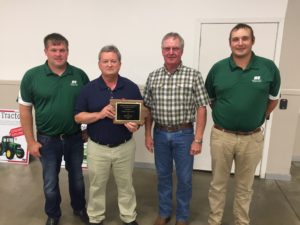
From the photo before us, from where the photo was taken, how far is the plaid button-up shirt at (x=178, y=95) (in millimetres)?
2023

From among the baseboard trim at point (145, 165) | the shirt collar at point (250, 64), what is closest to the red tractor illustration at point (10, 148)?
the baseboard trim at point (145, 165)

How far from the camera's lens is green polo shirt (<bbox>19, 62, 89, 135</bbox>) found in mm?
2029

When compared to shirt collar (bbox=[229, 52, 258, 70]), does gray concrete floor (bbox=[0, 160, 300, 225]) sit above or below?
below

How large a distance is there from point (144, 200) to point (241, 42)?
1818mm

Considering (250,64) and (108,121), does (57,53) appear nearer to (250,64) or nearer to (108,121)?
(108,121)

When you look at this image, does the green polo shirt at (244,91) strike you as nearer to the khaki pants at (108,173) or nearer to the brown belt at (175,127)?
the brown belt at (175,127)

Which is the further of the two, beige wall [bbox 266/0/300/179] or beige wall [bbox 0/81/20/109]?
beige wall [bbox 0/81/20/109]

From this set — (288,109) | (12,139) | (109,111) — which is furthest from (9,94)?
(288,109)

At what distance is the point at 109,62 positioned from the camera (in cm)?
191

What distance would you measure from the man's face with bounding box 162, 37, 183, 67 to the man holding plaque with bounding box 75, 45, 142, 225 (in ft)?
1.13

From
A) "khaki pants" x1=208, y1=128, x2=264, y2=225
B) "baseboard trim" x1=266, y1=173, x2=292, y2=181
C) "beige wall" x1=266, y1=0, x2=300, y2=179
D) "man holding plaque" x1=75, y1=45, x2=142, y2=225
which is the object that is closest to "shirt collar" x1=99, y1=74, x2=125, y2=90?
"man holding plaque" x1=75, y1=45, x2=142, y2=225

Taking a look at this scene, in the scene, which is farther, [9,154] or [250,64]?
[9,154]

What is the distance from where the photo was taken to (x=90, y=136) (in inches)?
82.0

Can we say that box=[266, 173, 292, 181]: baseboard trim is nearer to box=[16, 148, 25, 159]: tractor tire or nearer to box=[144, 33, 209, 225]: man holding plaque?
box=[144, 33, 209, 225]: man holding plaque
